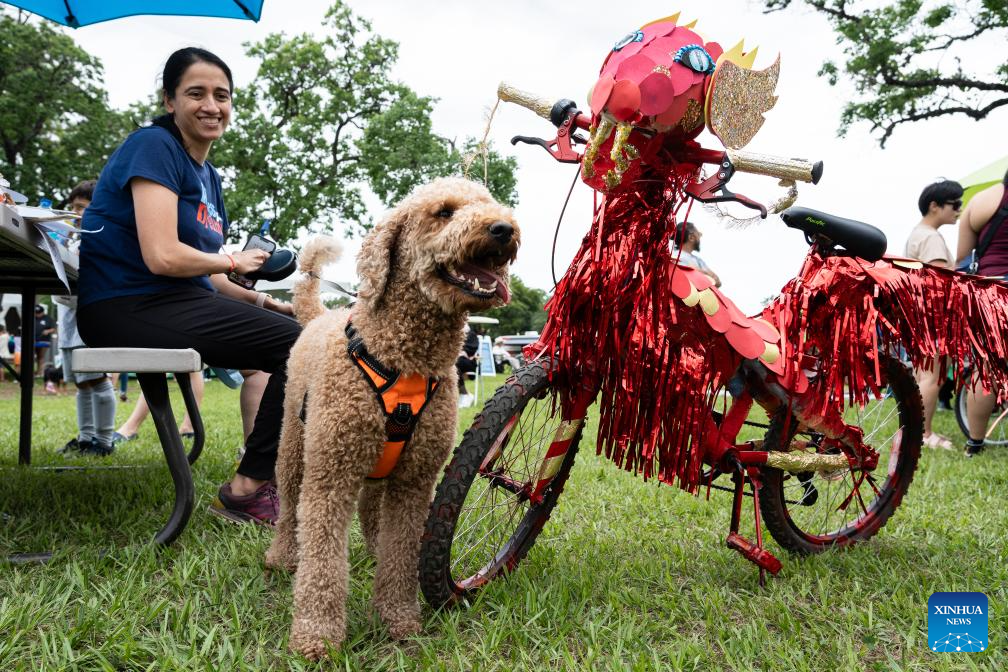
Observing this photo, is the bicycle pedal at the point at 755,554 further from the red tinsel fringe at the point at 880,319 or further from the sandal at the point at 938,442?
the sandal at the point at 938,442

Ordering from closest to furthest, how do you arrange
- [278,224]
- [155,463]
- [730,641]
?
[730,641] → [155,463] → [278,224]

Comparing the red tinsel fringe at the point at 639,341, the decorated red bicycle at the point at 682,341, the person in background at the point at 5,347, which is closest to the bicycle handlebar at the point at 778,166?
the decorated red bicycle at the point at 682,341

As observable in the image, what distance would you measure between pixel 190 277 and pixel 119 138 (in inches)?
968

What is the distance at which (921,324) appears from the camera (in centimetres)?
254

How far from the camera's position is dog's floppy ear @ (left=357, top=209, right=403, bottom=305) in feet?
6.39

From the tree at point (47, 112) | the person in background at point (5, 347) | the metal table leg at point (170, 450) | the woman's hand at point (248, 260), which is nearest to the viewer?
the metal table leg at point (170, 450)

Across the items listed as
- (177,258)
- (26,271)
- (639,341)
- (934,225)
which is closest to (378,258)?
(639,341)

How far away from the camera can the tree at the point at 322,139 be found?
22.7 m

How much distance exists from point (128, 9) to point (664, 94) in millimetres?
3816

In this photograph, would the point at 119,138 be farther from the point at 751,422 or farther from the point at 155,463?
the point at 751,422

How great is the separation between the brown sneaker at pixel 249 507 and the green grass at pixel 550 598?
7 cm

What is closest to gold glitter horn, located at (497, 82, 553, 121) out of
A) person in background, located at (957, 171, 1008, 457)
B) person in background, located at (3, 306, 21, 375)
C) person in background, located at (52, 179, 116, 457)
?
person in background, located at (957, 171, 1008, 457)

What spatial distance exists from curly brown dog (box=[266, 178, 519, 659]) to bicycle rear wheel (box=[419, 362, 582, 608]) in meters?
0.12

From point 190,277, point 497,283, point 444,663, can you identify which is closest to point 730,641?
point 444,663
